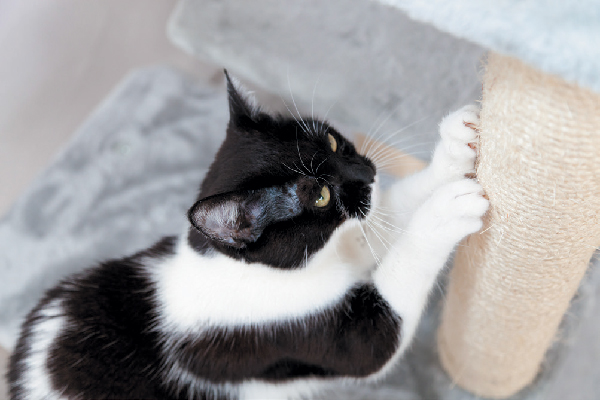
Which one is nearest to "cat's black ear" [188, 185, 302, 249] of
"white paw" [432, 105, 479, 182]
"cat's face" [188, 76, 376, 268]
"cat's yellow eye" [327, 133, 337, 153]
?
"cat's face" [188, 76, 376, 268]

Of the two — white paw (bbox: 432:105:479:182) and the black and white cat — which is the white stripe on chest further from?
white paw (bbox: 432:105:479:182)

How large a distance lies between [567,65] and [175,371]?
853 millimetres

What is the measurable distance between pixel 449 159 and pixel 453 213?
11 centimetres

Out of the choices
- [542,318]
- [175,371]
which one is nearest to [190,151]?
[175,371]

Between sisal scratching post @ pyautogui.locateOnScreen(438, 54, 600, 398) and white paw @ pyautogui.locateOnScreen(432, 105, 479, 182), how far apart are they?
38 millimetres

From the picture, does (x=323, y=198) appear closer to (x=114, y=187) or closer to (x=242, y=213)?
(x=242, y=213)

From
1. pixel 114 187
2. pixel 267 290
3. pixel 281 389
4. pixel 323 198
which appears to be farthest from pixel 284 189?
pixel 114 187

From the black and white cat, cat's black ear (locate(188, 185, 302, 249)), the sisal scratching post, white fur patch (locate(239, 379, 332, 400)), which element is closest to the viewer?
the sisal scratching post

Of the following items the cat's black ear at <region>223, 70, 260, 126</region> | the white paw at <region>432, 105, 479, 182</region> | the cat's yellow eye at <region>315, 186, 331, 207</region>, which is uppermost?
the white paw at <region>432, 105, 479, 182</region>

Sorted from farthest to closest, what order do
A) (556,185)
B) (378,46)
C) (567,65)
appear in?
(378,46)
(556,185)
(567,65)

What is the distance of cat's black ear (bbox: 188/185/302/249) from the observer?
69 cm

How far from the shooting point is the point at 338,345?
0.90 metres

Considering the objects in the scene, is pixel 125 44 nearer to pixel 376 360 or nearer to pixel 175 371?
pixel 175 371

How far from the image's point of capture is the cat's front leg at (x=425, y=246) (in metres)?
0.72
